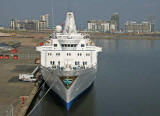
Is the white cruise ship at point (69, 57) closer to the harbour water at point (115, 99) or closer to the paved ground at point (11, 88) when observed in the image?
the harbour water at point (115, 99)

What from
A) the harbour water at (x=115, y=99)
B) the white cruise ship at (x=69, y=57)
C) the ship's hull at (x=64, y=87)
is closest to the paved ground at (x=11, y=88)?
the harbour water at (x=115, y=99)

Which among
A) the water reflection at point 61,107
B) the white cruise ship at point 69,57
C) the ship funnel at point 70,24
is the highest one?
the ship funnel at point 70,24

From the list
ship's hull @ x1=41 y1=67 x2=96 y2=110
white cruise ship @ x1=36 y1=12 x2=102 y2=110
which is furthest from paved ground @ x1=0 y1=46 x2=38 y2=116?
ship's hull @ x1=41 y1=67 x2=96 y2=110

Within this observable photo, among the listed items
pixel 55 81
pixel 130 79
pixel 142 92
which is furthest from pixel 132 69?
pixel 55 81

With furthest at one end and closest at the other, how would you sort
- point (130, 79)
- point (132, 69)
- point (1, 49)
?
point (1, 49), point (132, 69), point (130, 79)

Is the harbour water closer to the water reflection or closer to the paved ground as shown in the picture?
the water reflection

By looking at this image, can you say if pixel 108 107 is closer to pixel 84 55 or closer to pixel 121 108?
pixel 121 108

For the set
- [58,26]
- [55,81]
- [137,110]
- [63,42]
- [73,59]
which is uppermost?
[58,26]

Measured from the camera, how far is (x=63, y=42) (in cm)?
2395

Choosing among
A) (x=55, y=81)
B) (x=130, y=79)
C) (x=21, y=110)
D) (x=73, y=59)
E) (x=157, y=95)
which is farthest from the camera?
(x=130, y=79)

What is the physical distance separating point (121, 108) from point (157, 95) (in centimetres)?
633

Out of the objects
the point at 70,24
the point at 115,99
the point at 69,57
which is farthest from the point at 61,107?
the point at 70,24

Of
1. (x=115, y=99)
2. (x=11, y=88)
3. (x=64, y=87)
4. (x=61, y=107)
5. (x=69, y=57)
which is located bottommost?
(x=115, y=99)

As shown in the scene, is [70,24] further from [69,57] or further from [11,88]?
[11,88]
